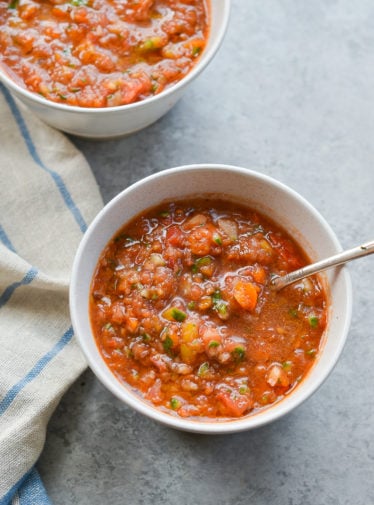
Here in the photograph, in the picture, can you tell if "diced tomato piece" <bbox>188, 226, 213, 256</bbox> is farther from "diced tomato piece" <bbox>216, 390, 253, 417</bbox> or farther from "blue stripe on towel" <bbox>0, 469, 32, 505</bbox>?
"blue stripe on towel" <bbox>0, 469, 32, 505</bbox>

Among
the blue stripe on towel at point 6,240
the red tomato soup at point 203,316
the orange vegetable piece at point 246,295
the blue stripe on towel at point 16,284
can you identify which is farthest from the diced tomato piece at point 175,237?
the blue stripe on towel at point 6,240

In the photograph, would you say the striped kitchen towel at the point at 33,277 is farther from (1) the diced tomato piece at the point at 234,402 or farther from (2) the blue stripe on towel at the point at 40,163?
(1) the diced tomato piece at the point at 234,402

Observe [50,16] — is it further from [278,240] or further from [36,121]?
[278,240]

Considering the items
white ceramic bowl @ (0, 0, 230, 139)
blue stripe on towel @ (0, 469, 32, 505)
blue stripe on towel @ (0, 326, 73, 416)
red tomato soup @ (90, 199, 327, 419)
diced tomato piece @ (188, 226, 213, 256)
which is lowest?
blue stripe on towel @ (0, 469, 32, 505)

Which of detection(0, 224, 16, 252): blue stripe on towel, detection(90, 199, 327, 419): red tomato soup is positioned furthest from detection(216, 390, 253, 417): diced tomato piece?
detection(0, 224, 16, 252): blue stripe on towel

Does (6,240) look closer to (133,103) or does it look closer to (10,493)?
(133,103)

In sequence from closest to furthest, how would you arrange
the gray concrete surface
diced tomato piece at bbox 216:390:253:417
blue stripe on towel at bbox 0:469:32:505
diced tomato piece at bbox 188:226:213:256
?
diced tomato piece at bbox 216:390:253:417 → diced tomato piece at bbox 188:226:213:256 → blue stripe on towel at bbox 0:469:32:505 → the gray concrete surface
